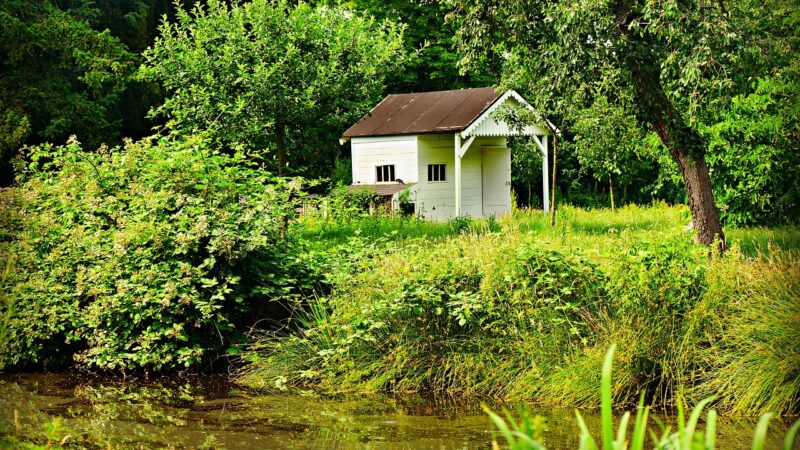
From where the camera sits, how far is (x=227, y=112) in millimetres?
16156

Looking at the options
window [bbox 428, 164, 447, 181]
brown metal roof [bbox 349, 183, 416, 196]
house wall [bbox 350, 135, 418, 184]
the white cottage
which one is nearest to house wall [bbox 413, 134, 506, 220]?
the white cottage

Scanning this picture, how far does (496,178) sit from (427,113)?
10.8 feet

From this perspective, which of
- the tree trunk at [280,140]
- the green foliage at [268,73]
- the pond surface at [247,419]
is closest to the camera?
the pond surface at [247,419]

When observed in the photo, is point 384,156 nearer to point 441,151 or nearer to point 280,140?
point 441,151

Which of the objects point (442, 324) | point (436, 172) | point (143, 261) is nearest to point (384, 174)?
point (436, 172)

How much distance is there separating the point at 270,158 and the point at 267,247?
12.0 meters

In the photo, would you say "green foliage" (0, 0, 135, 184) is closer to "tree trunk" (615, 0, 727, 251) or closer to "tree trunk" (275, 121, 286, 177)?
"tree trunk" (275, 121, 286, 177)

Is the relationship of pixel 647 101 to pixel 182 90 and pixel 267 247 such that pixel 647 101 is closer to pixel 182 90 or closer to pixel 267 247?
pixel 267 247

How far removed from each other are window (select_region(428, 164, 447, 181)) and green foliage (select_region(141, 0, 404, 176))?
9.34 meters

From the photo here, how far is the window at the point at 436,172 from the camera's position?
88.8 feet

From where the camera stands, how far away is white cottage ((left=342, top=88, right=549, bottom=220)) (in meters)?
26.0

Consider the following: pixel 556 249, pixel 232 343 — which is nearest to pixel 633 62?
pixel 556 249

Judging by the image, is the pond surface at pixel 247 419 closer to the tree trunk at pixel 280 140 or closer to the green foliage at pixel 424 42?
the tree trunk at pixel 280 140

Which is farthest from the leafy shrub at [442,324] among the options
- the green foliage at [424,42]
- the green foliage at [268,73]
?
the green foliage at [424,42]
